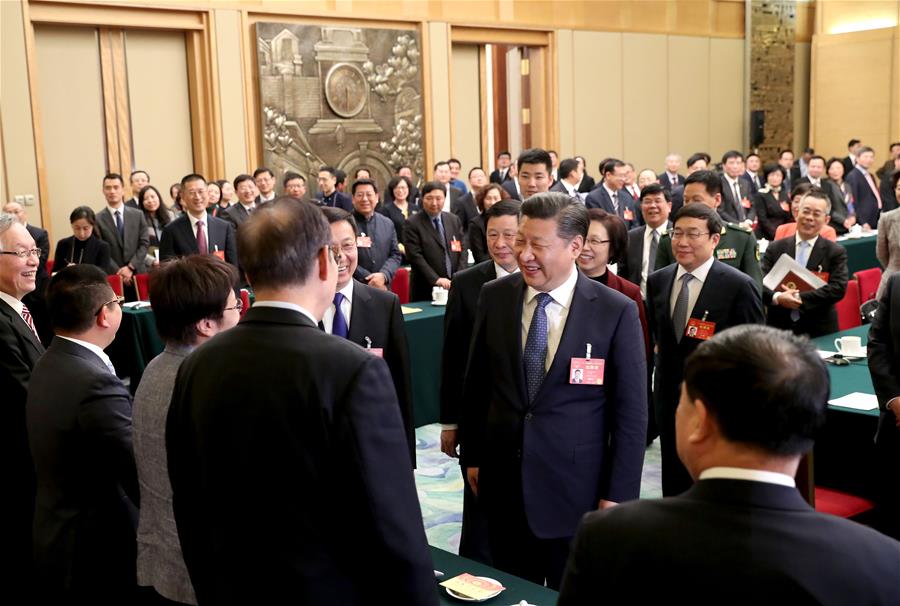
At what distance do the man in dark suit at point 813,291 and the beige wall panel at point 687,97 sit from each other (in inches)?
429

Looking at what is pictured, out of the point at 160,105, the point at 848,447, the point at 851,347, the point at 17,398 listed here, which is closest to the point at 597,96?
the point at 160,105

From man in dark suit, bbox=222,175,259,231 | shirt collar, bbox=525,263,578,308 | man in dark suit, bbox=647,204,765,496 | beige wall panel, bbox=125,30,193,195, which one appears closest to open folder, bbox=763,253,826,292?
man in dark suit, bbox=647,204,765,496

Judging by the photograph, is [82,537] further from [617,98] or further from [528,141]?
[617,98]

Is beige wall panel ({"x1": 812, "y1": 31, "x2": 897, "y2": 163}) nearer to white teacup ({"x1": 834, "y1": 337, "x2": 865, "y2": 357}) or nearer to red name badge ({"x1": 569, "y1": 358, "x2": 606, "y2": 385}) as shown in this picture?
white teacup ({"x1": 834, "y1": 337, "x2": 865, "y2": 357})

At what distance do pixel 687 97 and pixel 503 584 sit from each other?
16019 mm

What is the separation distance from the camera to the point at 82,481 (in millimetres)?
2619

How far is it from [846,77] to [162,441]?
768 inches

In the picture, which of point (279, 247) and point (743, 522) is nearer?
point (743, 522)

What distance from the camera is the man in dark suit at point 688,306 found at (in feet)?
13.8

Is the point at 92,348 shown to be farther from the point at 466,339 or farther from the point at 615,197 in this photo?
the point at 615,197

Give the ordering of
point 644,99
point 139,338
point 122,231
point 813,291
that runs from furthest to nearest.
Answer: point 644,99, point 122,231, point 139,338, point 813,291

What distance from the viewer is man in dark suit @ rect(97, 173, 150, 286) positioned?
897 centimetres

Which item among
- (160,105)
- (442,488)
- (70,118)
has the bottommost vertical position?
(442,488)

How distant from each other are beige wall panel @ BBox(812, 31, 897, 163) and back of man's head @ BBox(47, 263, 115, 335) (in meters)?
18.8
